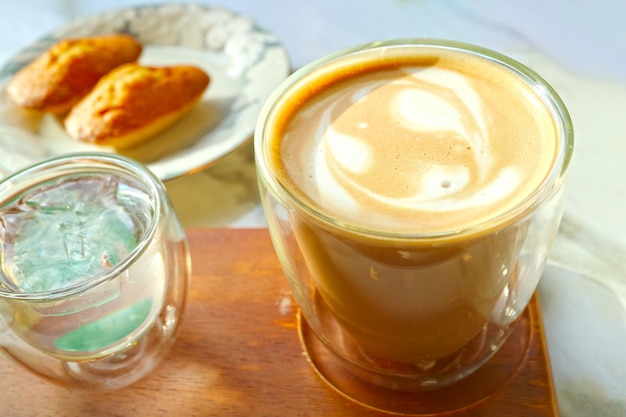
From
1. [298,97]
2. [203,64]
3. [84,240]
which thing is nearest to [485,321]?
[298,97]

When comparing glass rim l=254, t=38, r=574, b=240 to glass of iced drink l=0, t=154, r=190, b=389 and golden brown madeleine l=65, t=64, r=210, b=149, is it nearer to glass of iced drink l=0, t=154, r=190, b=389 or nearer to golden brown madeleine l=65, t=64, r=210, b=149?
glass of iced drink l=0, t=154, r=190, b=389

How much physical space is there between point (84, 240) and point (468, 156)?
0.35m

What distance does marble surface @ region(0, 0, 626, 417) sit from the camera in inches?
27.1

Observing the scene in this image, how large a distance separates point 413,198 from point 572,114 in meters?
0.50

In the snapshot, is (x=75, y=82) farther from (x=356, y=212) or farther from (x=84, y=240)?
(x=356, y=212)

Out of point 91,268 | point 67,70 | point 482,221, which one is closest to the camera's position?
point 482,221

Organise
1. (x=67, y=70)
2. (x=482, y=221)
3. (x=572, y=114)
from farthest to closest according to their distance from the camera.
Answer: (x=67, y=70), (x=572, y=114), (x=482, y=221)

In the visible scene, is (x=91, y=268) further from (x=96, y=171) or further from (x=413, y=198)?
(x=413, y=198)

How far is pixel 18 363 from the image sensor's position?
64 centimetres

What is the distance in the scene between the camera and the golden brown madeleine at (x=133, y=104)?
0.96 m

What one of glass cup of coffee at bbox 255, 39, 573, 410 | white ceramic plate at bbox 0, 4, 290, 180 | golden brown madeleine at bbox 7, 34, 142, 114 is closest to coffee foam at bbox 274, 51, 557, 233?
glass cup of coffee at bbox 255, 39, 573, 410

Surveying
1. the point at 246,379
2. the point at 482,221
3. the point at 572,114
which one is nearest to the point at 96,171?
the point at 246,379

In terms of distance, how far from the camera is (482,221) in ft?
1.66

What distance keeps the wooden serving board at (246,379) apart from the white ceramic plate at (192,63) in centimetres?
23
